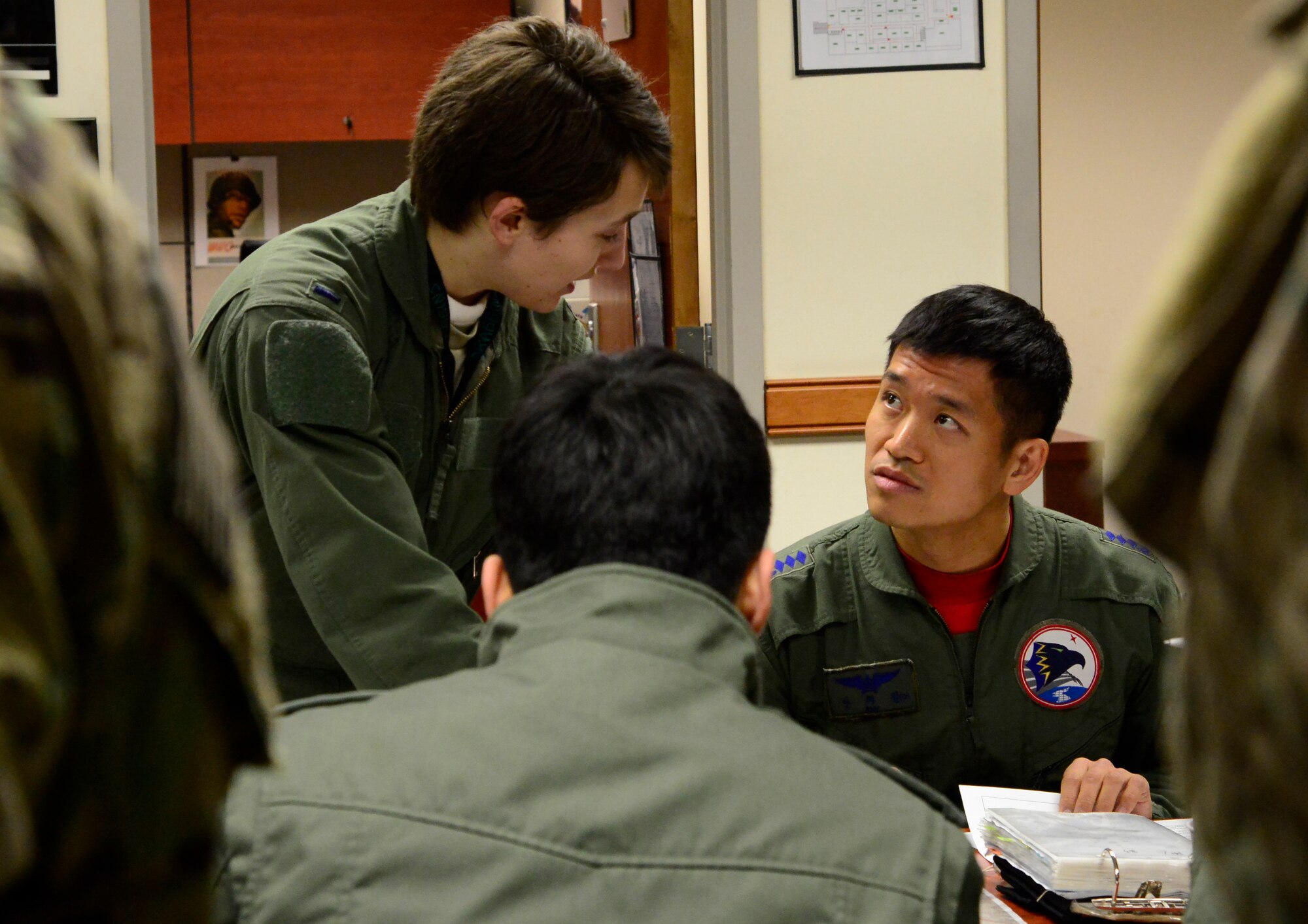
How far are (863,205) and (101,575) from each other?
246cm

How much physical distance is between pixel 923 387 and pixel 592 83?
609 millimetres

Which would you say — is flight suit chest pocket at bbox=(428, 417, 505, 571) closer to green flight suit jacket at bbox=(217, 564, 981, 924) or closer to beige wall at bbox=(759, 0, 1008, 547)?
beige wall at bbox=(759, 0, 1008, 547)

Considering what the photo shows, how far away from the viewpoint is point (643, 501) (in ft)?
2.95

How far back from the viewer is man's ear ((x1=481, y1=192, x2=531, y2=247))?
1702 mm

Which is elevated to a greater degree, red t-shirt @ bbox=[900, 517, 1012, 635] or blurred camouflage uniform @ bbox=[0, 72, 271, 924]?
blurred camouflage uniform @ bbox=[0, 72, 271, 924]

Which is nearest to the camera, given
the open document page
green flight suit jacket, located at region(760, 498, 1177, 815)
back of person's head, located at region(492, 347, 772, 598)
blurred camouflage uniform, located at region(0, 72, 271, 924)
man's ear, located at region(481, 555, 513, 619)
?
blurred camouflage uniform, located at region(0, 72, 271, 924)

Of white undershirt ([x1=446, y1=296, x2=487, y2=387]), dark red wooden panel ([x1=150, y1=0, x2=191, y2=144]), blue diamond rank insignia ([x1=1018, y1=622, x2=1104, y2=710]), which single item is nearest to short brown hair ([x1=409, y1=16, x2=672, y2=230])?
white undershirt ([x1=446, y1=296, x2=487, y2=387])

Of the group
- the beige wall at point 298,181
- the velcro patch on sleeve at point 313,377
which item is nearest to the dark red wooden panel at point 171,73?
the beige wall at point 298,181

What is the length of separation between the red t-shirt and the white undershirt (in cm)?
68

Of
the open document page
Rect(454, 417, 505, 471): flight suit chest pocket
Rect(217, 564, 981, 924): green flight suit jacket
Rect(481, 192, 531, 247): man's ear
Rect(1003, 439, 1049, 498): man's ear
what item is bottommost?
the open document page

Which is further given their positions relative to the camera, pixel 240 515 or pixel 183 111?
pixel 183 111

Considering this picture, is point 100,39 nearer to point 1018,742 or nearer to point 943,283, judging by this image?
point 943,283

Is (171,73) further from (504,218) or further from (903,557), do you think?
(903,557)

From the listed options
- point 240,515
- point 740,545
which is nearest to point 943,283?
point 740,545
